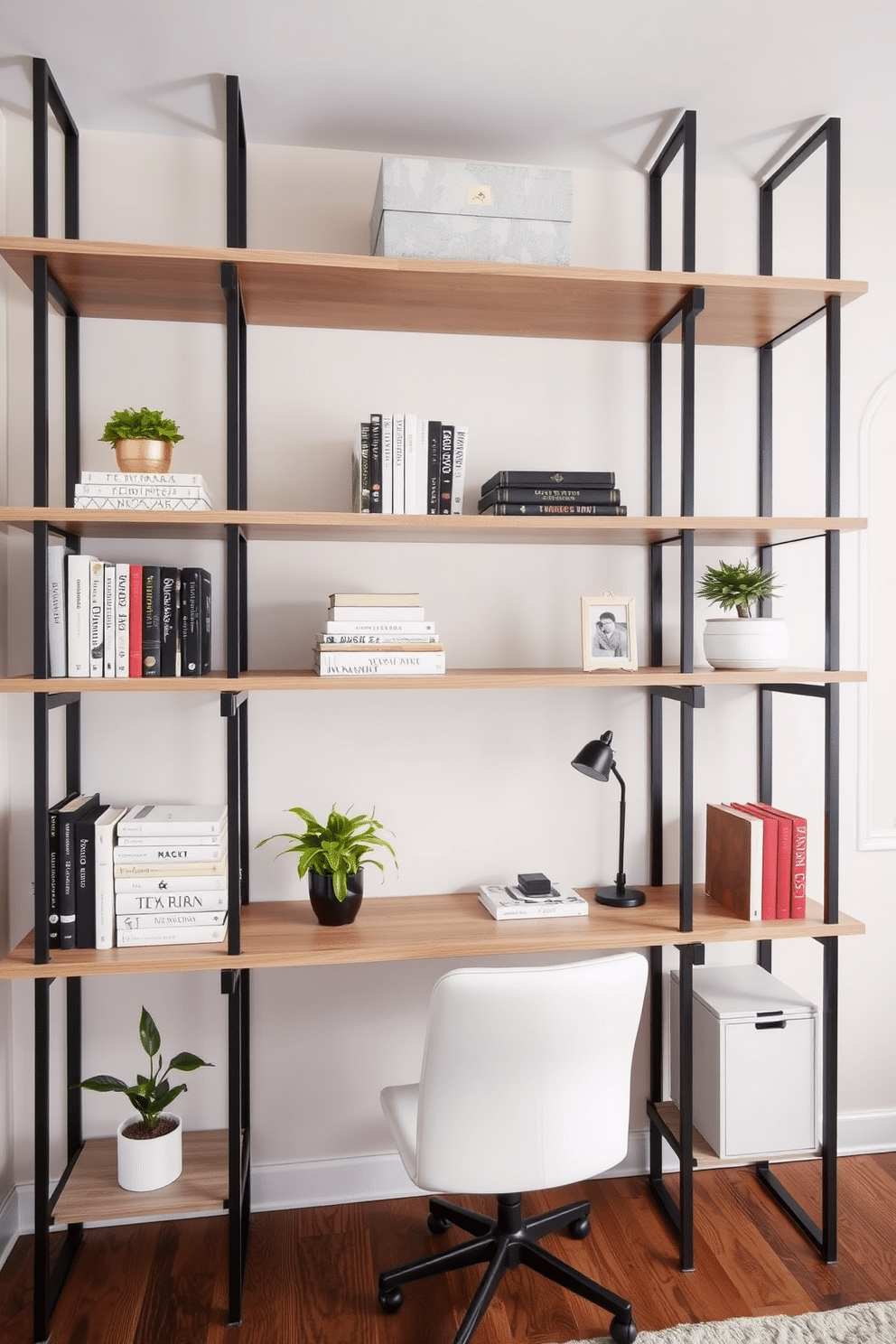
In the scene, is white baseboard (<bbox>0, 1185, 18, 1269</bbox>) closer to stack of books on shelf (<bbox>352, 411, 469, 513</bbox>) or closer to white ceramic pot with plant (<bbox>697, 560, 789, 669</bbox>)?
stack of books on shelf (<bbox>352, 411, 469, 513</bbox>)

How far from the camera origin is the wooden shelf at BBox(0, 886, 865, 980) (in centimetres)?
192

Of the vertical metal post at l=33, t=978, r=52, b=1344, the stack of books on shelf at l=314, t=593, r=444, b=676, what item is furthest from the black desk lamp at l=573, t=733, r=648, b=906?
the vertical metal post at l=33, t=978, r=52, b=1344

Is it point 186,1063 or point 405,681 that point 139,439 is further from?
point 186,1063

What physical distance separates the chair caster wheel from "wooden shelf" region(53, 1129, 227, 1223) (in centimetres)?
38

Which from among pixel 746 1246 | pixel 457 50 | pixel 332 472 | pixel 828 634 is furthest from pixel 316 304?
pixel 746 1246

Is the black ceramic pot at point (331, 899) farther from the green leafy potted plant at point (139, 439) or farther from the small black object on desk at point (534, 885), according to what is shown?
the green leafy potted plant at point (139, 439)

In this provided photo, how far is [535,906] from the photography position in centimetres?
219

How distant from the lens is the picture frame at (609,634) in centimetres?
213

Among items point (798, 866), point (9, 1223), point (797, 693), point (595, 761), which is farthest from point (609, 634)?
point (9, 1223)

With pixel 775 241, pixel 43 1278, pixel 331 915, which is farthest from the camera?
pixel 775 241

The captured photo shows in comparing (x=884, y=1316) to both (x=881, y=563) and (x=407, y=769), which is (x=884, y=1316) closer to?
(x=407, y=769)

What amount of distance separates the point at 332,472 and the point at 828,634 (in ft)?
4.03

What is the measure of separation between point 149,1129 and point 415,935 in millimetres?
737

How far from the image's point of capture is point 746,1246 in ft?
7.22
